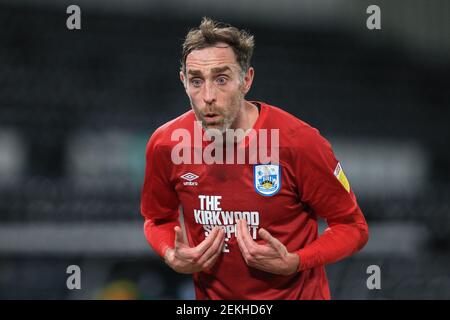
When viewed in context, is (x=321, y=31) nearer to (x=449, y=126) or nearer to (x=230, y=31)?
(x=449, y=126)

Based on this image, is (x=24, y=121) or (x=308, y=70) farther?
(x=308, y=70)

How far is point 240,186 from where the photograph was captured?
274 cm

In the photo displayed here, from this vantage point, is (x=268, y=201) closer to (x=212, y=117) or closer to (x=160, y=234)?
(x=212, y=117)

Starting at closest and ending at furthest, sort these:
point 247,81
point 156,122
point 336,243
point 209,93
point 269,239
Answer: point 269,239, point 209,93, point 336,243, point 247,81, point 156,122

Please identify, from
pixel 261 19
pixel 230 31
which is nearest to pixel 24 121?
pixel 261 19

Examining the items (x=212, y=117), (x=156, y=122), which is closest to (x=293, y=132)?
(x=212, y=117)

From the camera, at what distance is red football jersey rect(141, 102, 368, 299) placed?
2.69 meters

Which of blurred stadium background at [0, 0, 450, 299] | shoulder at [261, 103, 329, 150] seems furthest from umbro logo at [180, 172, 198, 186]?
blurred stadium background at [0, 0, 450, 299]

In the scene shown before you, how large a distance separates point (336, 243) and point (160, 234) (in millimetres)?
796

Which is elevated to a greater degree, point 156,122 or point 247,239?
point 156,122

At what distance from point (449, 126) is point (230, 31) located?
689 cm

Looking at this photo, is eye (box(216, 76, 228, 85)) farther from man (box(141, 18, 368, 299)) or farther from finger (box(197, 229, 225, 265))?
finger (box(197, 229, 225, 265))

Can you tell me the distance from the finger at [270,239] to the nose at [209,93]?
0.56 metres

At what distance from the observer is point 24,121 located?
286 inches
